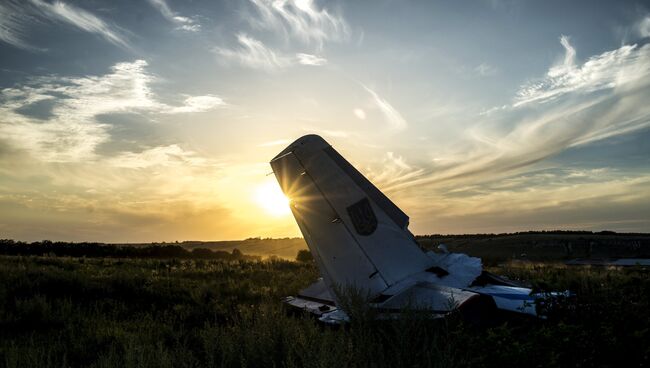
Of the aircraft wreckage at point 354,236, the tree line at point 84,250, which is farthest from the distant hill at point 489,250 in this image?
the aircraft wreckage at point 354,236

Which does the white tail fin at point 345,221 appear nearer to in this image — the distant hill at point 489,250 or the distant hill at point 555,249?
the distant hill at point 489,250

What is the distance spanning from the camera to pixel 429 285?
6.62 metres

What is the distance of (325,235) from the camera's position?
7883 millimetres

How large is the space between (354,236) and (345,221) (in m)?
0.31

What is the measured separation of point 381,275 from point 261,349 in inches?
105

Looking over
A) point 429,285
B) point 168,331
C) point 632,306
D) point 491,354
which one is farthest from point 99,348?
point 632,306

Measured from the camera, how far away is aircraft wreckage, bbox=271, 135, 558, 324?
24.4 feet

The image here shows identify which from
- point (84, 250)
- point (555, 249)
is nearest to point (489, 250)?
point (555, 249)

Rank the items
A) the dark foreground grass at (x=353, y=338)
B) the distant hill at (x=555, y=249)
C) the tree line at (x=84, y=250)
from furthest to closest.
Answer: the distant hill at (x=555, y=249) → the tree line at (x=84, y=250) → the dark foreground grass at (x=353, y=338)

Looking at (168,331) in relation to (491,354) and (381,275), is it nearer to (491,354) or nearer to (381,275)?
(381,275)

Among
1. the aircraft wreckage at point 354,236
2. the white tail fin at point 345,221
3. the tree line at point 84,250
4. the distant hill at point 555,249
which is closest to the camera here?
the aircraft wreckage at point 354,236

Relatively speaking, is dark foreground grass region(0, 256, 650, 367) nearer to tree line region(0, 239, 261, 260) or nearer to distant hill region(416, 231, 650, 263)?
tree line region(0, 239, 261, 260)

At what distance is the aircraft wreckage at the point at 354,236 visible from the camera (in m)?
7.45

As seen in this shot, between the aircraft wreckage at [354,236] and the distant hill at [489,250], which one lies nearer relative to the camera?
the aircraft wreckage at [354,236]
